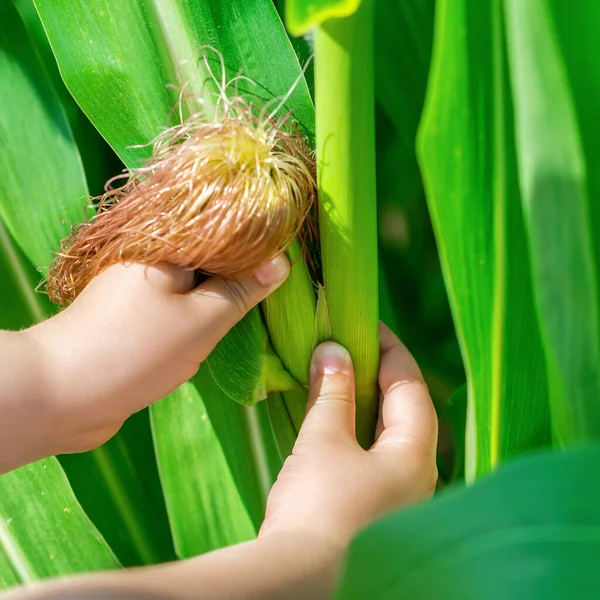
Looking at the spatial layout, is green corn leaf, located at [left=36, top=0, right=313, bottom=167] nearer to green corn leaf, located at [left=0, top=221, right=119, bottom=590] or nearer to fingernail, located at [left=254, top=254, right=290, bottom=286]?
fingernail, located at [left=254, top=254, right=290, bottom=286]

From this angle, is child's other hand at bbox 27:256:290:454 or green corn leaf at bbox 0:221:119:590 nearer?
child's other hand at bbox 27:256:290:454

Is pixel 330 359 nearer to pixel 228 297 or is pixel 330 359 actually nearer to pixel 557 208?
pixel 228 297

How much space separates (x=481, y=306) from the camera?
34 centimetres

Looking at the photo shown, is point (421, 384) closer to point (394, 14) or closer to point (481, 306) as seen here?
point (481, 306)

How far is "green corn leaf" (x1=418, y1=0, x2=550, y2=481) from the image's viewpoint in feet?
0.93

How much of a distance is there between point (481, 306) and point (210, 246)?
0.53 ft

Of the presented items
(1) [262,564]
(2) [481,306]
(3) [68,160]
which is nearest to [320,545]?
(1) [262,564]

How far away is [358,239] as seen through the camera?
390mm

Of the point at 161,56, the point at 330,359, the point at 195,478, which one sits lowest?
the point at 195,478

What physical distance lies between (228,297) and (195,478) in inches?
8.8

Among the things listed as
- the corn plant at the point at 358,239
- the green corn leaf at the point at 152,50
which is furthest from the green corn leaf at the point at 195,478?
the green corn leaf at the point at 152,50

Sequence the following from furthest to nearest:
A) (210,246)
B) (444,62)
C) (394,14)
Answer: (394,14)
(210,246)
(444,62)

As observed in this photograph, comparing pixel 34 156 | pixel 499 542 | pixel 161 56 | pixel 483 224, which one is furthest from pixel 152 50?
pixel 499 542

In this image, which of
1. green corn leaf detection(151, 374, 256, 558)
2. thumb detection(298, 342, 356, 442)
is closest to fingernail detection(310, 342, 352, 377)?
thumb detection(298, 342, 356, 442)
